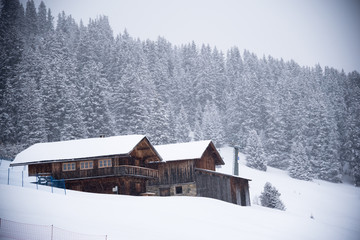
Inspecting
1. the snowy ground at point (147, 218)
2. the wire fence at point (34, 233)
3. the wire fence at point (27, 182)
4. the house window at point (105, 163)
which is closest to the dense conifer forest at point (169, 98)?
the wire fence at point (27, 182)

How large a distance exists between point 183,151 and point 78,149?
1304 cm

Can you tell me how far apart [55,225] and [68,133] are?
41540 mm

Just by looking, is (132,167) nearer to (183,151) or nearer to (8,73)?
(183,151)

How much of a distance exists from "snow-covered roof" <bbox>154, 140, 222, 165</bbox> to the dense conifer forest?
54.6 ft

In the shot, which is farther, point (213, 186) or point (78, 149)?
point (213, 186)

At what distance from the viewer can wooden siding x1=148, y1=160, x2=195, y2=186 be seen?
4019 centimetres

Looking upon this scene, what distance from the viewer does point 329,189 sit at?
65.3 m

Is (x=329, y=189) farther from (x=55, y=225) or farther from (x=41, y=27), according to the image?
(x=41, y=27)

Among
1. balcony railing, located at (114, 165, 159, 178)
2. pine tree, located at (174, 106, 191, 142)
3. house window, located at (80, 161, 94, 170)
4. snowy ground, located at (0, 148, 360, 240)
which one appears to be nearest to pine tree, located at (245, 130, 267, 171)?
pine tree, located at (174, 106, 191, 142)

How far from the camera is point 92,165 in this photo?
36.0 m

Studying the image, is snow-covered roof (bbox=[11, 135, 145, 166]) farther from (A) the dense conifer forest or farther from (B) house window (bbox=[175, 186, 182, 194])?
(A) the dense conifer forest

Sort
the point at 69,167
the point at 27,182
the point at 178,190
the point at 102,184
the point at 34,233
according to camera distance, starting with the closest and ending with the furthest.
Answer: the point at 34,233, the point at 27,182, the point at 69,167, the point at 102,184, the point at 178,190

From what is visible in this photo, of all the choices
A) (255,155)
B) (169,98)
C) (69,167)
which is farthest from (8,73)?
(255,155)

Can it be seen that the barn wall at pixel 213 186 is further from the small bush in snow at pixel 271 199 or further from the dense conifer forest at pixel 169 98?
the dense conifer forest at pixel 169 98
